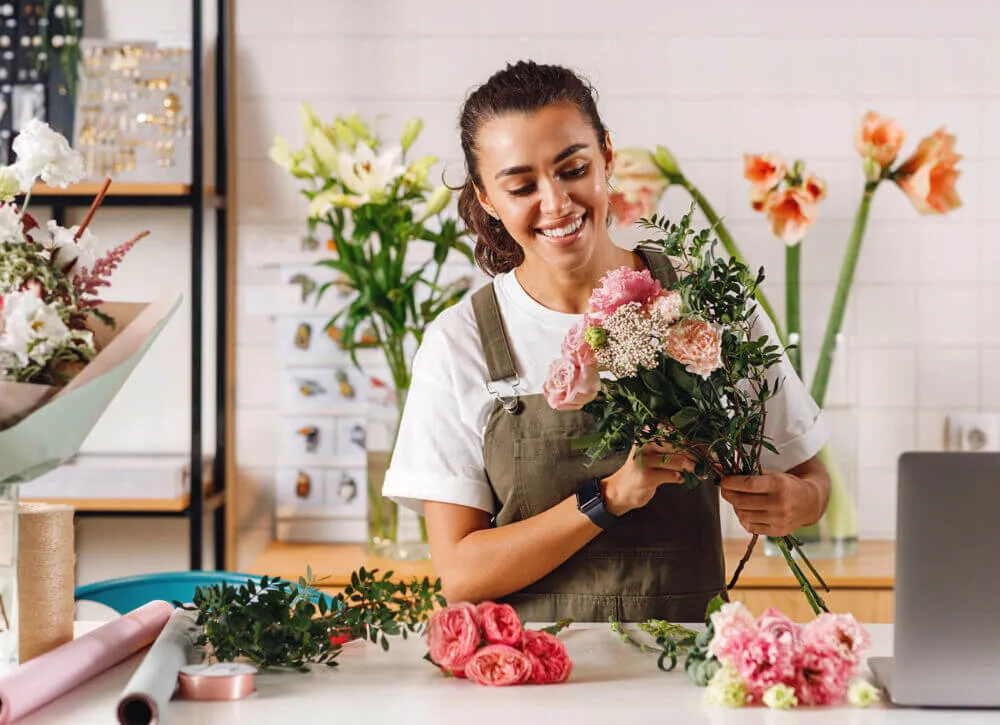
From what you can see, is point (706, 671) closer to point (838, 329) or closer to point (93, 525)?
point (838, 329)

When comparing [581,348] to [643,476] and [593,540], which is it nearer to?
[643,476]

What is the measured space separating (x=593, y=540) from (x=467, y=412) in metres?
0.27

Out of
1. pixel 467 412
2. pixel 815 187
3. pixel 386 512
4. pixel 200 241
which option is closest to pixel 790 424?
pixel 467 412

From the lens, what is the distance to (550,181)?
1594 millimetres

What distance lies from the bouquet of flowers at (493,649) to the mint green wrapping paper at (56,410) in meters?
0.42

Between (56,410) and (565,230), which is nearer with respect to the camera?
(56,410)

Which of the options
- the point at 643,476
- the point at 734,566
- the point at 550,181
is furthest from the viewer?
the point at 734,566

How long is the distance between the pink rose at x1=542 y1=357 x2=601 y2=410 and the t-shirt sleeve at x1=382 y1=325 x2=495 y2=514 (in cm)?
48

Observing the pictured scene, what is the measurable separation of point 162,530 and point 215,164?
956 mm

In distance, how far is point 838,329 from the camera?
261cm

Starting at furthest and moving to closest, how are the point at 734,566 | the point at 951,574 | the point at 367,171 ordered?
1. the point at 734,566
2. the point at 367,171
3. the point at 951,574

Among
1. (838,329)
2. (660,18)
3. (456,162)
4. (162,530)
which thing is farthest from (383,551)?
(660,18)

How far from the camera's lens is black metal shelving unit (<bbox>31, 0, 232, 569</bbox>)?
2646 mm

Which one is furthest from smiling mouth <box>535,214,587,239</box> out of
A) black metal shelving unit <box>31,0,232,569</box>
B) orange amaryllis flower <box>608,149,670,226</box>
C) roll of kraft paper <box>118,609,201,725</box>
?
black metal shelving unit <box>31,0,232,569</box>
